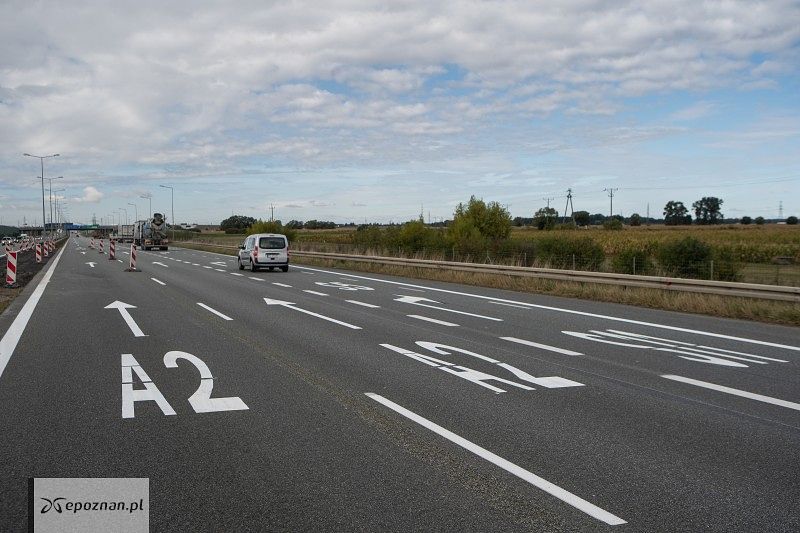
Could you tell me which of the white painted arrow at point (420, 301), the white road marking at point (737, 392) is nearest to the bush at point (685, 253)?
the white painted arrow at point (420, 301)

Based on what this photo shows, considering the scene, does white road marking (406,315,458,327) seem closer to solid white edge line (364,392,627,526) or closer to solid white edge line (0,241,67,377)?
solid white edge line (364,392,627,526)

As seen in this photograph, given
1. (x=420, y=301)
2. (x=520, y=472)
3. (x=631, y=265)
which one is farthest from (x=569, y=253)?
(x=520, y=472)

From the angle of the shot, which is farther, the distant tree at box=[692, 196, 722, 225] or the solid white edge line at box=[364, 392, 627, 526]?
the distant tree at box=[692, 196, 722, 225]

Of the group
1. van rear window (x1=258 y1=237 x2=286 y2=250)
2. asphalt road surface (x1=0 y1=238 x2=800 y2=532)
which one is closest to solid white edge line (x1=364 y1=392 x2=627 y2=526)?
asphalt road surface (x1=0 y1=238 x2=800 y2=532)

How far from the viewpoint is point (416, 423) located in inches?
246

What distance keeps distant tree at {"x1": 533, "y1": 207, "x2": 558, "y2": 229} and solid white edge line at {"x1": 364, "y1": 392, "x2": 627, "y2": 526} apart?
359 ft

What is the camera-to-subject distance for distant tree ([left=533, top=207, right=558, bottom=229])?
11591cm

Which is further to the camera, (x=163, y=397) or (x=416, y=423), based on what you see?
(x=163, y=397)

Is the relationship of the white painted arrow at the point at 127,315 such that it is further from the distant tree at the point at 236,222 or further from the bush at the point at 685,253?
the distant tree at the point at 236,222

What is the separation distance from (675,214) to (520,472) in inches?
5417

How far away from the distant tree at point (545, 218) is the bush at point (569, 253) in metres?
82.3

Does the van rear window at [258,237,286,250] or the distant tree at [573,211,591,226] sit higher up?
the distant tree at [573,211,591,226]

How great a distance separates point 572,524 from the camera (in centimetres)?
411

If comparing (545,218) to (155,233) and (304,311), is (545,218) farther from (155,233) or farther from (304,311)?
(304,311)
